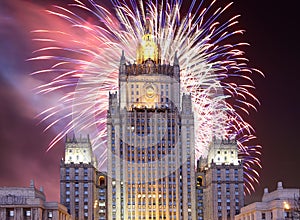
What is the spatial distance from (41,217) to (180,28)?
201ft

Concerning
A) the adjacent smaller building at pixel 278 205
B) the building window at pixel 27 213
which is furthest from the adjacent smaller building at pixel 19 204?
the adjacent smaller building at pixel 278 205

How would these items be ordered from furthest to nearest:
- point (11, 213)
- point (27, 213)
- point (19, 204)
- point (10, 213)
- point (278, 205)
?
1. point (27, 213)
2. point (10, 213)
3. point (11, 213)
4. point (19, 204)
5. point (278, 205)

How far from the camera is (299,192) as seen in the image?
547ft

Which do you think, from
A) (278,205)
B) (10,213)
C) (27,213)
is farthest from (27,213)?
(278,205)

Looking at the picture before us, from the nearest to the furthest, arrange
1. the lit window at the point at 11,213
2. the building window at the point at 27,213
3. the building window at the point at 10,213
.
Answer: the lit window at the point at 11,213 < the building window at the point at 10,213 < the building window at the point at 27,213

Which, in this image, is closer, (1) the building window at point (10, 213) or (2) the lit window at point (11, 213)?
(2) the lit window at point (11, 213)

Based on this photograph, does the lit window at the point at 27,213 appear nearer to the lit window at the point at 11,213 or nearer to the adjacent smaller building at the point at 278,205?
the lit window at the point at 11,213

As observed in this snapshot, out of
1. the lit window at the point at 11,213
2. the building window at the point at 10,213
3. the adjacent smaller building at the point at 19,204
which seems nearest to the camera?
the adjacent smaller building at the point at 19,204

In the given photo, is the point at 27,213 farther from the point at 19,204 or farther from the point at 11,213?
the point at 11,213

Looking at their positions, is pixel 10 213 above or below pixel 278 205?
below

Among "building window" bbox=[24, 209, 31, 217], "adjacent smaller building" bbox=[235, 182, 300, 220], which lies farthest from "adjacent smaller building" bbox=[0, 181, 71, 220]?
"adjacent smaller building" bbox=[235, 182, 300, 220]

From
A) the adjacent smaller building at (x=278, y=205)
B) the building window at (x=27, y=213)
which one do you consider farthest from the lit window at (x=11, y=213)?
the adjacent smaller building at (x=278, y=205)

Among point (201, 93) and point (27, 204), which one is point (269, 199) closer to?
point (201, 93)

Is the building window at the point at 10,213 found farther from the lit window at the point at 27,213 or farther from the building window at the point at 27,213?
the lit window at the point at 27,213
